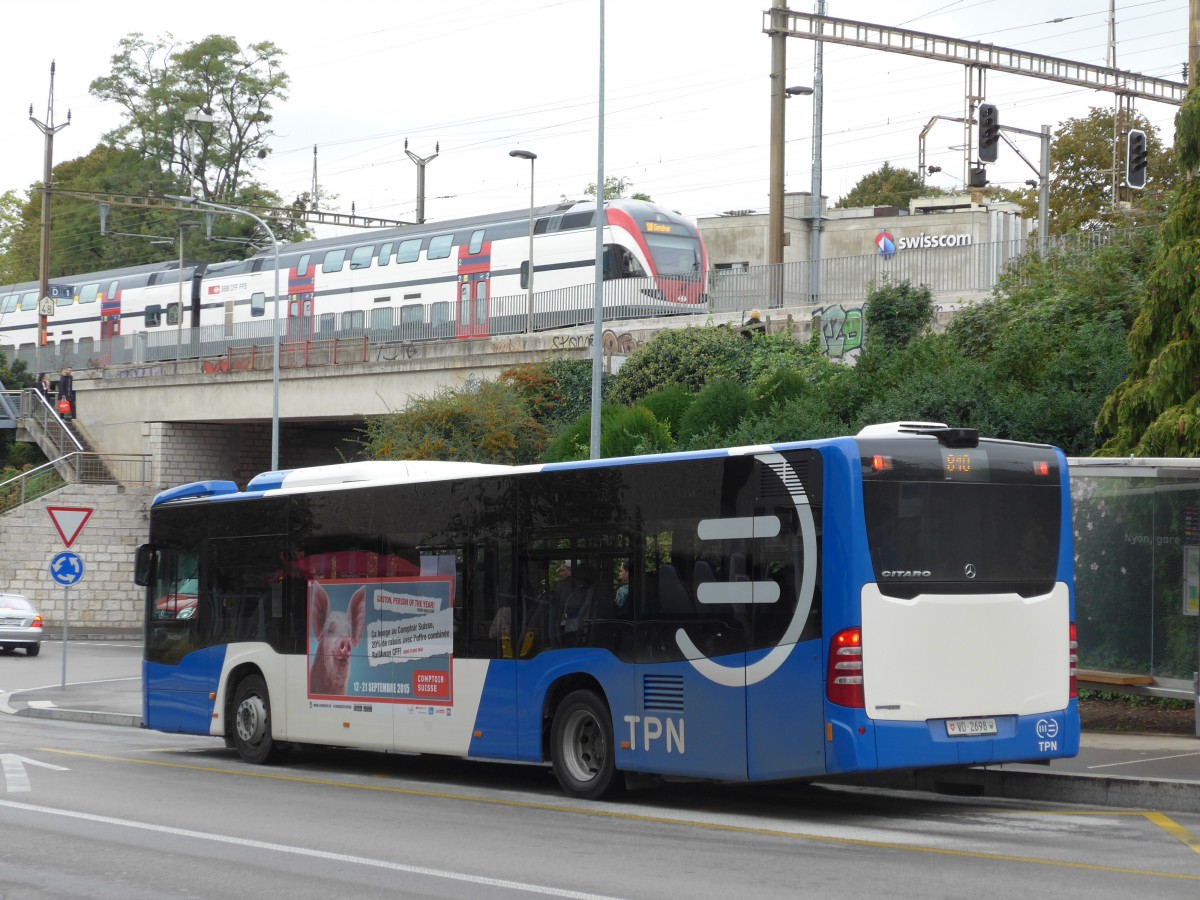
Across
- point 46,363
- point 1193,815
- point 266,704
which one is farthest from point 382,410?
point 1193,815

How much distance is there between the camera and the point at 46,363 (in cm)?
5978

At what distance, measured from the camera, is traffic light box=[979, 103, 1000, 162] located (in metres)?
28.3

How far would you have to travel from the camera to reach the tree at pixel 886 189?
293 ft

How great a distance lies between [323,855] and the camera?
33.1 ft

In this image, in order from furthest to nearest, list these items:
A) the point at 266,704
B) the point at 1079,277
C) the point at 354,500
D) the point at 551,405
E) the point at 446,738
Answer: the point at 551,405
the point at 1079,277
the point at 266,704
the point at 354,500
the point at 446,738

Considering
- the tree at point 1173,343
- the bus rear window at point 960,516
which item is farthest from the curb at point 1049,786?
A: the tree at point 1173,343

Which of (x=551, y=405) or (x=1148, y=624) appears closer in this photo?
(x=1148, y=624)

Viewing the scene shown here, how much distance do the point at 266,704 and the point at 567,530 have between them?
5.18 metres

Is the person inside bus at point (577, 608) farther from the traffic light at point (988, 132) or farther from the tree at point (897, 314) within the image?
the tree at point (897, 314)

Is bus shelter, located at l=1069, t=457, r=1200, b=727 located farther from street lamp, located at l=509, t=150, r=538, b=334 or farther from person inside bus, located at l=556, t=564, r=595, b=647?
street lamp, located at l=509, t=150, r=538, b=334

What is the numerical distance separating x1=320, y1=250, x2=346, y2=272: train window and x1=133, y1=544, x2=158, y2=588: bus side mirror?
34.1 m

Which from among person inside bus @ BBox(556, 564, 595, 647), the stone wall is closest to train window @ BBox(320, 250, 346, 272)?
the stone wall

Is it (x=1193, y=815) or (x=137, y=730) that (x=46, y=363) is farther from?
(x=1193, y=815)

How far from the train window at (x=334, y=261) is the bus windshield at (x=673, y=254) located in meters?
12.9
